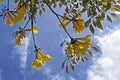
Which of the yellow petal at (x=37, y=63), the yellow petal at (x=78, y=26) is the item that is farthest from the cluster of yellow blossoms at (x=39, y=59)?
the yellow petal at (x=78, y=26)

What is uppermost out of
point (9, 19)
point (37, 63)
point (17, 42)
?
point (9, 19)

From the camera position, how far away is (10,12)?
368 cm

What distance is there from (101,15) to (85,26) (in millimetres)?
188

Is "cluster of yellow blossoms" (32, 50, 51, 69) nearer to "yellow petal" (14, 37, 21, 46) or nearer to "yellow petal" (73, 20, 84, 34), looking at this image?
"yellow petal" (14, 37, 21, 46)

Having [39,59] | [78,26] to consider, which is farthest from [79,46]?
[39,59]

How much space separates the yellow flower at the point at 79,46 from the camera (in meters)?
3.38

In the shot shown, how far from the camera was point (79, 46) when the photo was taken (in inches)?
133

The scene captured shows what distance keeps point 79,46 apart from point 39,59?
585 millimetres

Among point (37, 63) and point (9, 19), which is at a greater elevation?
point (9, 19)

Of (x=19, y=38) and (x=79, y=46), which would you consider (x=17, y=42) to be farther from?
(x=79, y=46)

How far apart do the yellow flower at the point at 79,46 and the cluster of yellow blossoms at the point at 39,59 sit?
14.5 inches

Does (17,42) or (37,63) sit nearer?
(37,63)

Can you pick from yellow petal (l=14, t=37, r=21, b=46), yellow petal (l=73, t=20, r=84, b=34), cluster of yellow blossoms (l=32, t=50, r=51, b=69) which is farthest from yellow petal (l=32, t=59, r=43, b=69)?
yellow petal (l=73, t=20, r=84, b=34)

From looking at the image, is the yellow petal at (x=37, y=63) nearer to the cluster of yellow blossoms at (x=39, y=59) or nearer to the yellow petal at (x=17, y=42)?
the cluster of yellow blossoms at (x=39, y=59)
